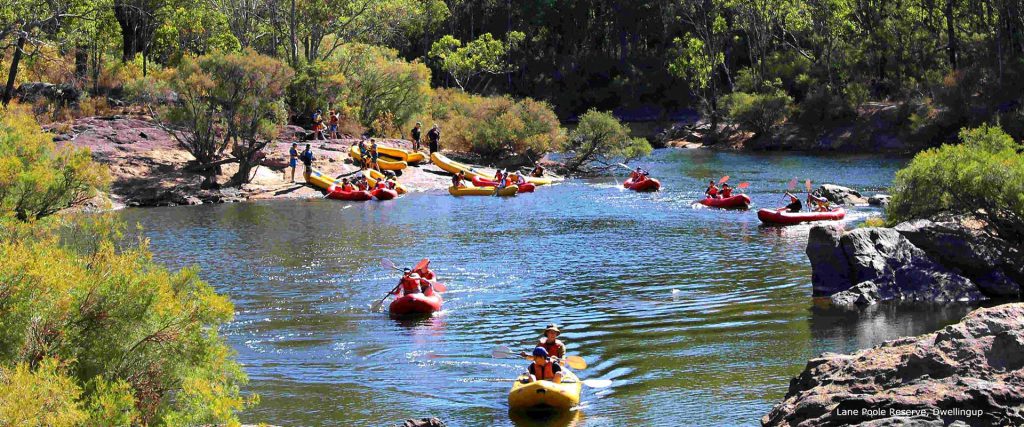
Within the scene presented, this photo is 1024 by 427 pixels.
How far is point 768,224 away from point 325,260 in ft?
47.3

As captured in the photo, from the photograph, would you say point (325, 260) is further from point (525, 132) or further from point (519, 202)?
point (525, 132)

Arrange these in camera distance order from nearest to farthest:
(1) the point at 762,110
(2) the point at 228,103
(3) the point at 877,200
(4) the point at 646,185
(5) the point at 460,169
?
(3) the point at 877,200 < (2) the point at 228,103 < (4) the point at 646,185 < (5) the point at 460,169 < (1) the point at 762,110

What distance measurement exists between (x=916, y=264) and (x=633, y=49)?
7509 cm

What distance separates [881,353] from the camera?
1321cm

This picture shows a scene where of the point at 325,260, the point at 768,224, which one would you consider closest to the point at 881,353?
the point at 325,260

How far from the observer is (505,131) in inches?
2137

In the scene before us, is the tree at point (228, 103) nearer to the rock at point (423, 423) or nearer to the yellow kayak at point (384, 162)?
the yellow kayak at point (384, 162)

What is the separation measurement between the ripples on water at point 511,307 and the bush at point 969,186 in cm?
228

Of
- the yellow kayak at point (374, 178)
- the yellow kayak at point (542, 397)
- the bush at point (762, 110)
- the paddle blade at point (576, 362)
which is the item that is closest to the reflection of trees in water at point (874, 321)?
the paddle blade at point (576, 362)

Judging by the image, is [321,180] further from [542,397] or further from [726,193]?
[542,397]

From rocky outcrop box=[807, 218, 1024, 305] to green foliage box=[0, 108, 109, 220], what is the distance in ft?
51.1

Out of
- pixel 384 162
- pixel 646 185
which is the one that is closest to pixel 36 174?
pixel 384 162

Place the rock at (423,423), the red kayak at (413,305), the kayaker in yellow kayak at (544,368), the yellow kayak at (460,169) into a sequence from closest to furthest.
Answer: the rock at (423,423) → the kayaker in yellow kayak at (544,368) → the red kayak at (413,305) → the yellow kayak at (460,169)

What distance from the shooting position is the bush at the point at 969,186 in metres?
22.2
